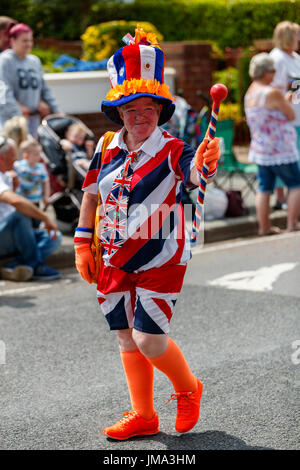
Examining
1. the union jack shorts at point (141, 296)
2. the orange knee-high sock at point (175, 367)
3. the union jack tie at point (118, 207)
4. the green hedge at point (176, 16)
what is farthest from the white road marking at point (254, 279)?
the green hedge at point (176, 16)

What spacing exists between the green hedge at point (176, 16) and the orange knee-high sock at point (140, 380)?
48.9 ft

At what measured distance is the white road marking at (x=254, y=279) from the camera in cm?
763

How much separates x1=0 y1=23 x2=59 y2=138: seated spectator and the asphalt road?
96.5 inches

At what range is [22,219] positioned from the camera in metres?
8.15

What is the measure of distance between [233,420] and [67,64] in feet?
36.0

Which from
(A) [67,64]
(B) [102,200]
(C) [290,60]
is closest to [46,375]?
(B) [102,200]

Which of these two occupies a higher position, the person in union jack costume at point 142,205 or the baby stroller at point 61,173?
the person in union jack costume at point 142,205

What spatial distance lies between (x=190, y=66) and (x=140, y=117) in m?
11.6

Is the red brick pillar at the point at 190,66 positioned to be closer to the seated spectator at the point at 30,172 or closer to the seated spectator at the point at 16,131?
the seated spectator at the point at 16,131

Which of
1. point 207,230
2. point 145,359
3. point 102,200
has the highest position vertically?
point 102,200

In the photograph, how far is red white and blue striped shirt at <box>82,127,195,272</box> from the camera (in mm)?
4258
